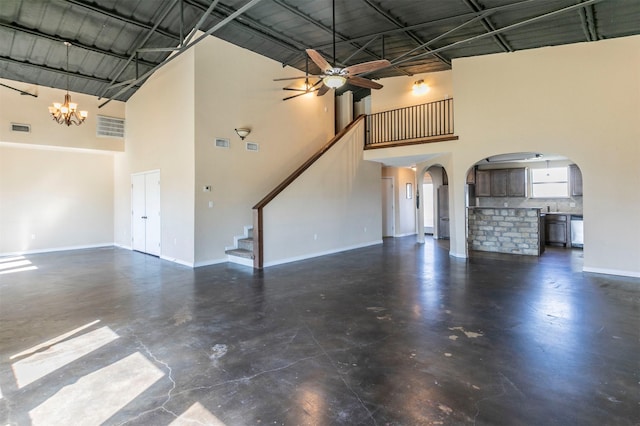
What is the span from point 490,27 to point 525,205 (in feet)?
18.6

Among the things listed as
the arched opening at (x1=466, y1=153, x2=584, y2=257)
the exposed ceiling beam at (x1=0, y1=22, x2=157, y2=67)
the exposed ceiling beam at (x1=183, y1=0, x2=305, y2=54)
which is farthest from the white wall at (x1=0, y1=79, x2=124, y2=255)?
the arched opening at (x1=466, y1=153, x2=584, y2=257)

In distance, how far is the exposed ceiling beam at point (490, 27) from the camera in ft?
18.0

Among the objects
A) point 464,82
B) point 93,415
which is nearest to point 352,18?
point 464,82

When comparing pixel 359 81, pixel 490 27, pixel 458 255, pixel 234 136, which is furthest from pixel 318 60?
pixel 458 255

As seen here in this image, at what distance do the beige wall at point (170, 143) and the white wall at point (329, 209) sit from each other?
71.7 inches

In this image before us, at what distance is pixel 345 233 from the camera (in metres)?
8.88

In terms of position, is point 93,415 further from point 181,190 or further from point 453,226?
point 453,226

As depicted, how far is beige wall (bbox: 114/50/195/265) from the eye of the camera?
22.3 ft

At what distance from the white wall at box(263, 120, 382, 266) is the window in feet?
14.8

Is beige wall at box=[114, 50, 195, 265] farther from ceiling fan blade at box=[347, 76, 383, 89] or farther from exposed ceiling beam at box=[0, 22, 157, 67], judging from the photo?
ceiling fan blade at box=[347, 76, 383, 89]

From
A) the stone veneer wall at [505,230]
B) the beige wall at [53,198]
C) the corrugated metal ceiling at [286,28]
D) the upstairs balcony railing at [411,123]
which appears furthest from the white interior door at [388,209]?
the beige wall at [53,198]

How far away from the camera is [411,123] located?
30.6 feet

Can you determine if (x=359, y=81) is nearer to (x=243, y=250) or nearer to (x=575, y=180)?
(x=243, y=250)

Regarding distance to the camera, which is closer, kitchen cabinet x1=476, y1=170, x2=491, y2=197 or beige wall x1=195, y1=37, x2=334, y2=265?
beige wall x1=195, y1=37, x2=334, y2=265
